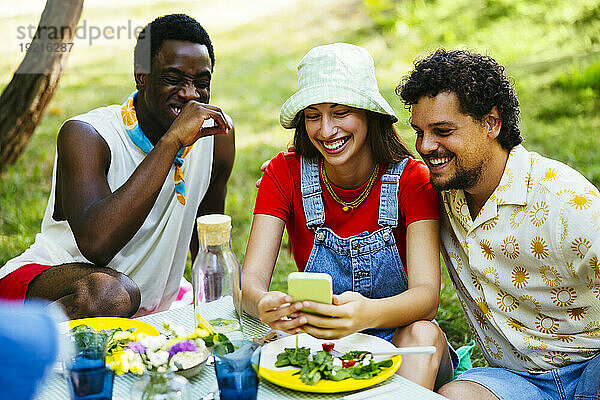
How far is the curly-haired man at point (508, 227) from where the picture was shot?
2281 mm

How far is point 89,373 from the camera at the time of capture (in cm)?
169

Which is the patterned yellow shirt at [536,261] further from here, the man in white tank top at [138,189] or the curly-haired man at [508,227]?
the man in white tank top at [138,189]

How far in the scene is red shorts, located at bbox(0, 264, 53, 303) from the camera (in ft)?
9.43

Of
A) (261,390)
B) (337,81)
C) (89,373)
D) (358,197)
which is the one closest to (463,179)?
(358,197)

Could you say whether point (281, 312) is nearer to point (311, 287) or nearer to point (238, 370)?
point (311, 287)

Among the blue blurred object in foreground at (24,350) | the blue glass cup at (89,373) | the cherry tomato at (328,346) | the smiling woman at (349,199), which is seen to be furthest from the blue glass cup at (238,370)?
the smiling woman at (349,199)

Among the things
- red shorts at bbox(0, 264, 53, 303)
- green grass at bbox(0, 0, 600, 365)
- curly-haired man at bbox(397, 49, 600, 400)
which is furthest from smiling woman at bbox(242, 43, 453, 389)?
green grass at bbox(0, 0, 600, 365)

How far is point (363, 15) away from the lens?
11.0m

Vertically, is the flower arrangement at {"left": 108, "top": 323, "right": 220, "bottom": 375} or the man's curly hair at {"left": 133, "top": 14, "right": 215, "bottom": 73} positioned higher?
the man's curly hair at {"left": 133, "top": 14, "right": 215, "bottom": 73}

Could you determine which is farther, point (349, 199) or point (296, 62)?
point (296, 62)

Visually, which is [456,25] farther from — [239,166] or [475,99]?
[475,99]

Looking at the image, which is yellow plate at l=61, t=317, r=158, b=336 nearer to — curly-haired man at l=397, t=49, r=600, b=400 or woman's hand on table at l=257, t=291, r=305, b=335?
woman's hand on table at l=257, t=291, r=305, b=335

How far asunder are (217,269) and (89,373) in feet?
2.17

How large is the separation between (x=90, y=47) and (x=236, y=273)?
8937mm
